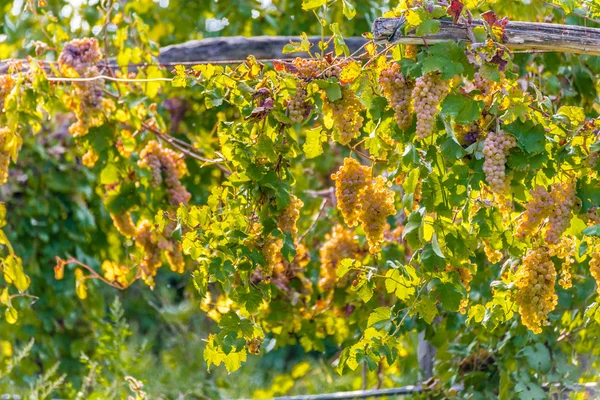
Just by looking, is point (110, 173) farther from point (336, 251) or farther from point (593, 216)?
point (593, 216)

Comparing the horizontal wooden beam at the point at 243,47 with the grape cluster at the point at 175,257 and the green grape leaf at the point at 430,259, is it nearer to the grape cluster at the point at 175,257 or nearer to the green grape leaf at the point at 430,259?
the grape cluster at the point at 175,257

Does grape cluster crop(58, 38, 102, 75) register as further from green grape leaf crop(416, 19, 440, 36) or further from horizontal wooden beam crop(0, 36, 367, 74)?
green grape leaf crop(416, 19, 440, 36)

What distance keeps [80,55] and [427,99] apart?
118cm

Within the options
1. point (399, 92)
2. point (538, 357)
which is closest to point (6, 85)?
point (399, 92)

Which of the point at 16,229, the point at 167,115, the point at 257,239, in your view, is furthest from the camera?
the point at 16,229

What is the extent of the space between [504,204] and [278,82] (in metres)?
0.41

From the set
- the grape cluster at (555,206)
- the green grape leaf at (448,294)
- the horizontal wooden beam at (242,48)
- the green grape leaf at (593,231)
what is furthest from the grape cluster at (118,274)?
Result: the green grape leaf at (593,231)

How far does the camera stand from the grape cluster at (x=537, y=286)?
159 centimetres

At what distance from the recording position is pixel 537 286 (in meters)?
1.59

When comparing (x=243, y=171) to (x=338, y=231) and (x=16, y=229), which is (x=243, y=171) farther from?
(x=16, y=229)

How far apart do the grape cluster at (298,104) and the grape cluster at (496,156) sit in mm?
315

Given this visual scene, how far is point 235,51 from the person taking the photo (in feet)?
8.61

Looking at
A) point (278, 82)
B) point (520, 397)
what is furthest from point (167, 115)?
point (278, 82)

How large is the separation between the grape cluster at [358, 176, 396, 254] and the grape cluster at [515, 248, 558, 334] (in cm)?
25
